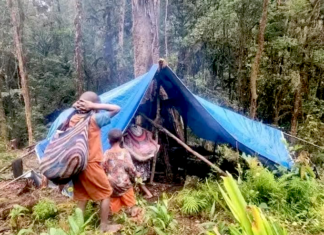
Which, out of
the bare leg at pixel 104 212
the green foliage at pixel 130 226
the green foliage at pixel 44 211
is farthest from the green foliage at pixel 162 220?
the green foliage at pixel 44 211

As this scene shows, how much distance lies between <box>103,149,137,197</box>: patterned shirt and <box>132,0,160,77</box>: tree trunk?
11.4ft

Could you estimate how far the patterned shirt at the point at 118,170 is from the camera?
3.72 m

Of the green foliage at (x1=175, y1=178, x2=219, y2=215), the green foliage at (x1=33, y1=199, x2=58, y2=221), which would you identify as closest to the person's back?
the green foliage at (x1=33, y1=199, x2=58, y2=221)

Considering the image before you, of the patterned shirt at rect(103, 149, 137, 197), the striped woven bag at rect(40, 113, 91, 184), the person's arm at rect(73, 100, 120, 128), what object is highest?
the person's arm at rect(73, 100, 120, 128)

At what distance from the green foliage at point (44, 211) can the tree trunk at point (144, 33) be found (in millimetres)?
3665

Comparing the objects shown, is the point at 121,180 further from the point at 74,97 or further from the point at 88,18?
the point at 88,18

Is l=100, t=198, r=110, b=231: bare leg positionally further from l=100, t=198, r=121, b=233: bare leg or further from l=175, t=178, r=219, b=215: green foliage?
l=175, t=178, r=219, b=215: green foliage

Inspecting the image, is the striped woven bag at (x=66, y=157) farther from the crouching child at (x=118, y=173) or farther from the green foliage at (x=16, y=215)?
the green foliage at (x=16, y=215)

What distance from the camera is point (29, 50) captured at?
18.1 m

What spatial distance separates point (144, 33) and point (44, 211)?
4.21 m

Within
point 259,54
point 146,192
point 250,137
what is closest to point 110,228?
point 146,192

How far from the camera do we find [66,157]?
3010 millimetres

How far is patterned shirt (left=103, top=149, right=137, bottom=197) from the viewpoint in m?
3.72

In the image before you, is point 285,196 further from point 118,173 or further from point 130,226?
point 118,173
